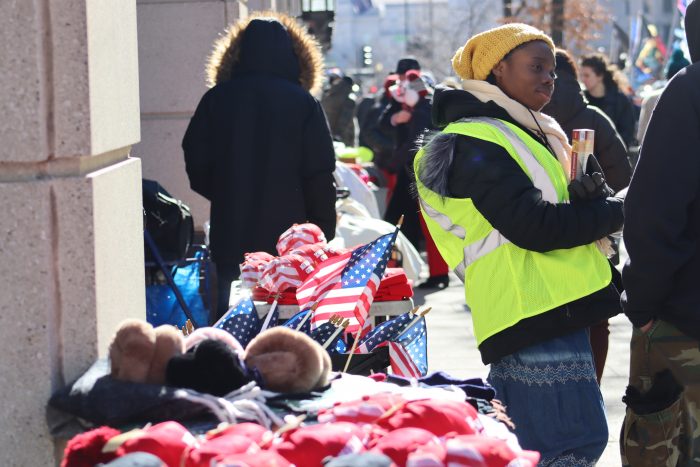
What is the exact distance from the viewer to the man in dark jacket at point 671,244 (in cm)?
378

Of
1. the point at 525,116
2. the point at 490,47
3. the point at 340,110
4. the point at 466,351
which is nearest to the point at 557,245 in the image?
the point at 525,116

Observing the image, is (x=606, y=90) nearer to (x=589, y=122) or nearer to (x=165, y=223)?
(x=589, y=122)

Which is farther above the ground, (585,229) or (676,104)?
(676,104)

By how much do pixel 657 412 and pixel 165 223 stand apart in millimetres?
2561

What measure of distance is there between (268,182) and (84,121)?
3318mm

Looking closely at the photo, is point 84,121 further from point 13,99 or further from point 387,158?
point 387,158

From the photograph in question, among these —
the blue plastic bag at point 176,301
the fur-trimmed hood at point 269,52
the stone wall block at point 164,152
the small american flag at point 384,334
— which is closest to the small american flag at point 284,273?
the small american flag at point 384,334

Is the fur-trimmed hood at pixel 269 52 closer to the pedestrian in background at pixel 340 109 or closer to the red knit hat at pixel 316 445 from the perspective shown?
the red knit hat at pixel 316 445

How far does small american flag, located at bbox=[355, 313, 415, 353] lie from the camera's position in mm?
4062

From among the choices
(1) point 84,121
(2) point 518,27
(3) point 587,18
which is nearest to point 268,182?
(2) point 518,27

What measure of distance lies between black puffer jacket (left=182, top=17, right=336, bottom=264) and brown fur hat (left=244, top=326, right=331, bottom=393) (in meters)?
3.53

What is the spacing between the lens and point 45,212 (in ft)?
9.55

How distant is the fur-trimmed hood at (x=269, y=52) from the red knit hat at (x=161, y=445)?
4153 mm

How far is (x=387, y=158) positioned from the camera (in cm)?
1350
